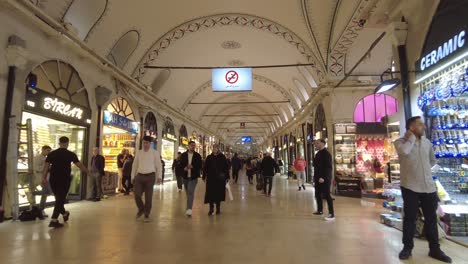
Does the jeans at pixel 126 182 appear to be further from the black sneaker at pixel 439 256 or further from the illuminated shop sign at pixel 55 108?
the black sneaker at pixel 439 256

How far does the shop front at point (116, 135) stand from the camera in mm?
9039

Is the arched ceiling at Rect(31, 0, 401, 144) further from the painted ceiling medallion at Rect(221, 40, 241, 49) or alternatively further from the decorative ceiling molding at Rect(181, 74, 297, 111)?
the decorative ceiling molding at Rect(181, 74, 297, 111)

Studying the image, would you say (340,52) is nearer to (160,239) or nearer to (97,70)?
(97,70)

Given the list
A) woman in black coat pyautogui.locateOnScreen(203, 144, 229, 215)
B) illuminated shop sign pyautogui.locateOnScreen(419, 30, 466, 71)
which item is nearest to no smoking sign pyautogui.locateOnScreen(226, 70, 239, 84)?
woman in black coat pyautogui.locateOnScreen(203, 144, 229, 215)

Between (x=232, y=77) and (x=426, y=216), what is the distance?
740 cm

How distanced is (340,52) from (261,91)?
952 centimetres

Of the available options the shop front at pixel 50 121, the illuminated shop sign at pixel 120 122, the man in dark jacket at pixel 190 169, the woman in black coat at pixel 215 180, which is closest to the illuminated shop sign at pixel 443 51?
the woman in black coat at pixel 215 180

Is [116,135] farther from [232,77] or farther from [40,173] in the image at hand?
[40,173]

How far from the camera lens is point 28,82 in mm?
5695

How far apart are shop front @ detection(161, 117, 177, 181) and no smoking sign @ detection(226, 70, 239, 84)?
19.7ft

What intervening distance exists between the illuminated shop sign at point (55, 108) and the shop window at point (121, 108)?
1608 mm

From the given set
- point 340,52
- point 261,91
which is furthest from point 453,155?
point 261,91

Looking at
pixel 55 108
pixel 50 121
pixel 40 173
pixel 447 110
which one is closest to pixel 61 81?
pixel 55 108

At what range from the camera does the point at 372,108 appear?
33.4 feet
